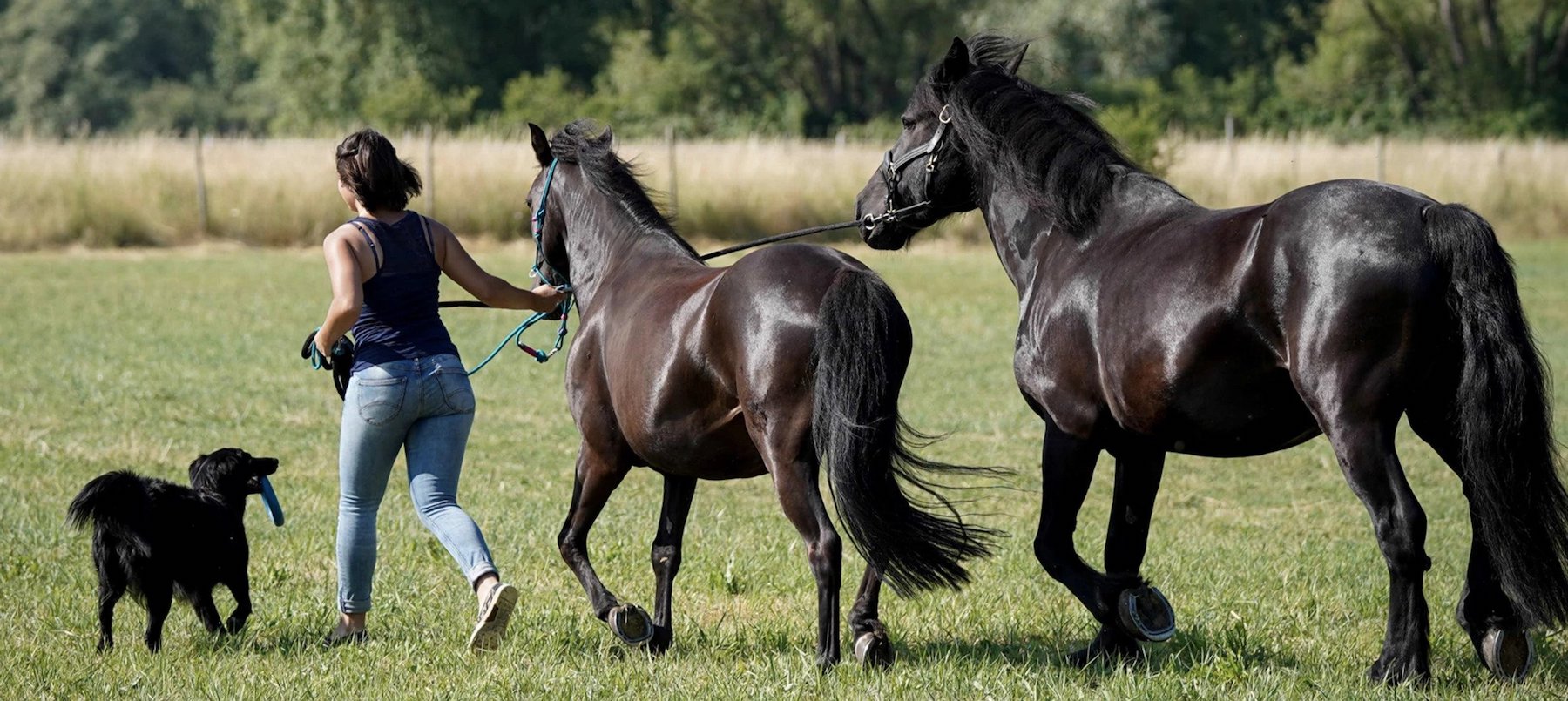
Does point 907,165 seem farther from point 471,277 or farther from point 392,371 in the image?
point 392,371

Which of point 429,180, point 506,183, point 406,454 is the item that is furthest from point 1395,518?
point 429,180

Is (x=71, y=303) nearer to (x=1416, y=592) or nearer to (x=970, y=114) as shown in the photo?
(x=970, y=114)

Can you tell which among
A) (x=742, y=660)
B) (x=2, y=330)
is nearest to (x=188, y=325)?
(x=2, y=330)

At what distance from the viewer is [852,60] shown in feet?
174

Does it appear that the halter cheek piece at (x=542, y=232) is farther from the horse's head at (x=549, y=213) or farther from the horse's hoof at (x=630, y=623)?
the horse's hoof at (x=630, y=623)

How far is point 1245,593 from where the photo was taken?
6.63 meters

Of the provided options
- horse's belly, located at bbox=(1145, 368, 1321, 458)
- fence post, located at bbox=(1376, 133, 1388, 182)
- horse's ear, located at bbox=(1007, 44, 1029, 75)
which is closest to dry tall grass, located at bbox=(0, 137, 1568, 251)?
fence post, located at bbox=(1376, 133, 1388, 182)

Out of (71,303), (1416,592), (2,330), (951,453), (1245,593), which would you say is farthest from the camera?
(71,303)

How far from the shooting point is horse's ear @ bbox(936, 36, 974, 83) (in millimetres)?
5656

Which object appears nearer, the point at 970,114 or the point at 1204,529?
the point at 970,114

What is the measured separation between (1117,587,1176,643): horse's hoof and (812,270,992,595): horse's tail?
504 millimetres

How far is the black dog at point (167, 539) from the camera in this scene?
5184 millimetres

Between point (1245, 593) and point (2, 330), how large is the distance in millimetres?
14396

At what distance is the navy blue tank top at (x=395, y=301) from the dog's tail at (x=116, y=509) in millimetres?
864
